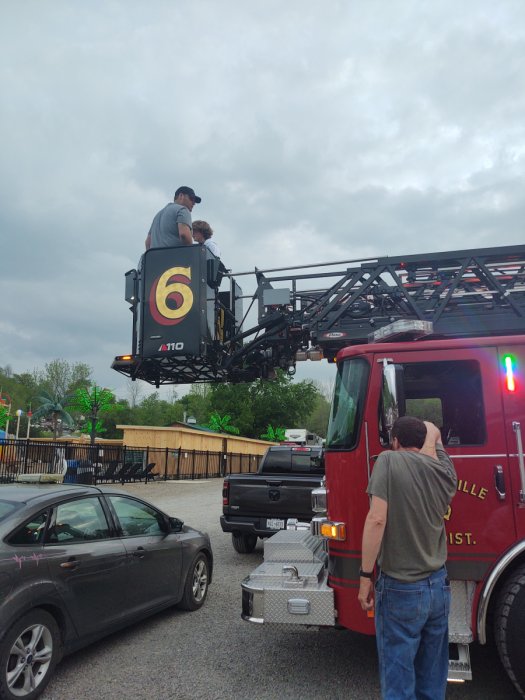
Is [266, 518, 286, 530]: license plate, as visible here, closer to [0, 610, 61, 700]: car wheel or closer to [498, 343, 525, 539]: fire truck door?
[0, 610, 61, 700]: car wheel

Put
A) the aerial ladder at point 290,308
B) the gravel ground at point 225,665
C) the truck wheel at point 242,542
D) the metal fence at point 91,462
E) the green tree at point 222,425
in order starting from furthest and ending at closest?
the green tree at point 222,425 < the metal fence at point 91,462 < the truck wheel at point 242,542 < the aerial ladder at point 290,308 < the gravel ground at point 225,665

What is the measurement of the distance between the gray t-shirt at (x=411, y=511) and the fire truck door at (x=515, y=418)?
0.95 m

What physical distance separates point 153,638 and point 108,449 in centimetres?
1826

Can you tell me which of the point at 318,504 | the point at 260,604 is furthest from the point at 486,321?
the point at 260,604

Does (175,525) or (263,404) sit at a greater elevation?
(263,404)

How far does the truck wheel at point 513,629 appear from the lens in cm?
346

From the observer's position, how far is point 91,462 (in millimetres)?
20641

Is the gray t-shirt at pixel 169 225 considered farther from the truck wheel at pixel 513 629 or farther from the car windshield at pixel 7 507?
the truck wheel at pixel 513 629

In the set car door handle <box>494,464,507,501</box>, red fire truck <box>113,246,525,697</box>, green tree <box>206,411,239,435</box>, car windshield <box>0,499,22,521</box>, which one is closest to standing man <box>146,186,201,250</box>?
red fire truck <box>113,246,525,697</box>

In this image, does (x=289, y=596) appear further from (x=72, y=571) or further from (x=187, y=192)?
(x=187, y=192)

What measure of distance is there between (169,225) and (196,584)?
14.1 ft

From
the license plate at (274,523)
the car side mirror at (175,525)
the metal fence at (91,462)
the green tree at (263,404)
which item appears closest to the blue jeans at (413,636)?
the car side mirror at (175,525)

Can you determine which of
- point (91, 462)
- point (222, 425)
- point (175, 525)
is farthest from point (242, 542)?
point (222, 425)

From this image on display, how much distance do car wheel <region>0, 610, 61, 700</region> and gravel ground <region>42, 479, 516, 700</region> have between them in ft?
0.70
